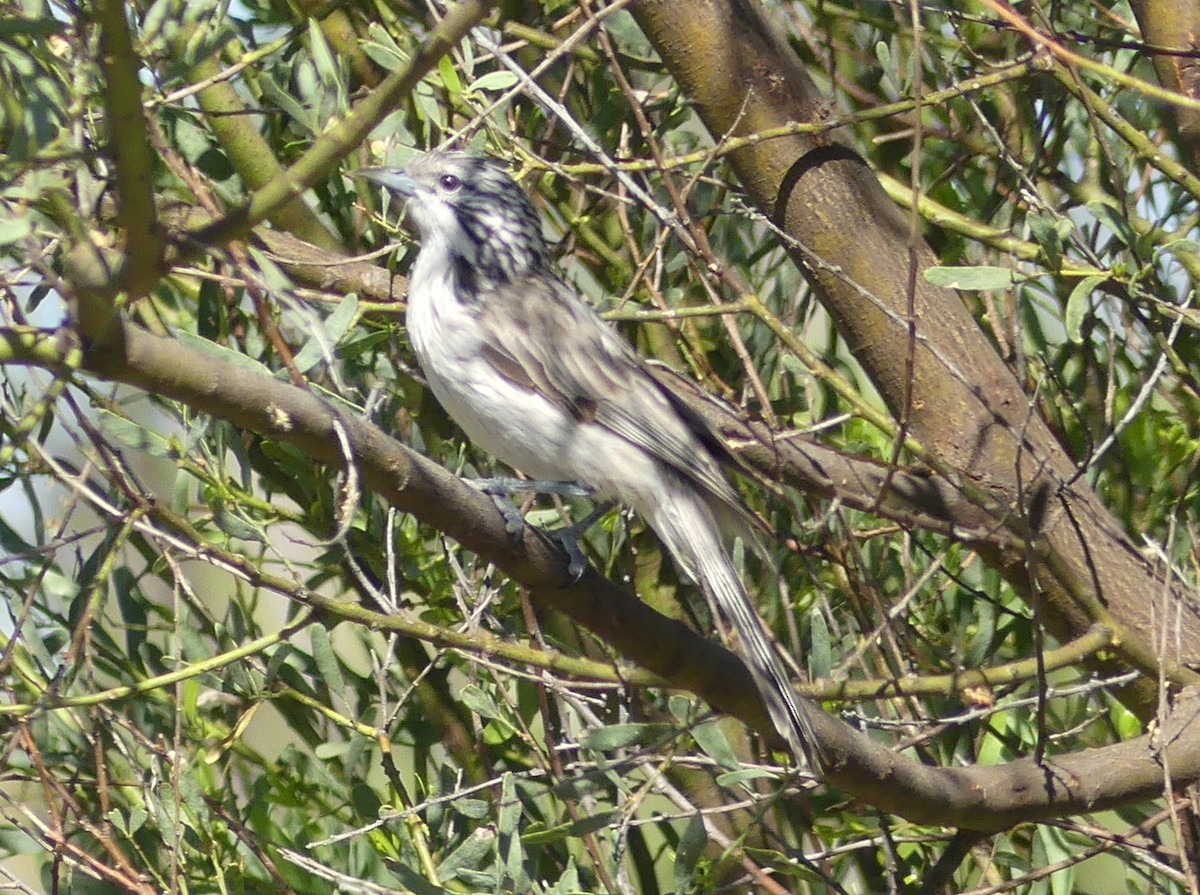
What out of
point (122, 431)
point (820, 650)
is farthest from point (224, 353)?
point (820, 650)

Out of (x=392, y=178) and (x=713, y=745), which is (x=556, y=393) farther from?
(x=713, y=745)

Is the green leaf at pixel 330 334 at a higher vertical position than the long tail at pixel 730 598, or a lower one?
higher

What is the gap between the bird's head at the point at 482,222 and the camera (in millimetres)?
4324

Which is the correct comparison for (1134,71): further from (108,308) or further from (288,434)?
(108,308)

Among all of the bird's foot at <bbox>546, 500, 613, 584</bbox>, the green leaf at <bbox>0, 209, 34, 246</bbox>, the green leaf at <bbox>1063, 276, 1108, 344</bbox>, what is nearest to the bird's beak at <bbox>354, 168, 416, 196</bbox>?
the bird's foot at <bbox>546, 500, 613, 584</bbox>

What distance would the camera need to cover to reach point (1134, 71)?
13.7 feet

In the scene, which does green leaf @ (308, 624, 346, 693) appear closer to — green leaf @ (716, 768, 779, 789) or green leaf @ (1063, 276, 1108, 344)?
green leaf @ (716, 768, 779, 789)

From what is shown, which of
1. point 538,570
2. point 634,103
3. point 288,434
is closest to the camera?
point 288,434

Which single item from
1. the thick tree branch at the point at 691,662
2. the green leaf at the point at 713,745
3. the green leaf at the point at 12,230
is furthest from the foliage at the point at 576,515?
the green leaf at the point at 12,230

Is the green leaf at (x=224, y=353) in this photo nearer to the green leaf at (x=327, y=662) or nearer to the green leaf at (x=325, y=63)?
the green leaf at (x=325, y=63)

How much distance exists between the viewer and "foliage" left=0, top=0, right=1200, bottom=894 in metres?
3.26

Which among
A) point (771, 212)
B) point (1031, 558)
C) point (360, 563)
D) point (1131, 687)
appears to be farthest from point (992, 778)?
point (360, 563)

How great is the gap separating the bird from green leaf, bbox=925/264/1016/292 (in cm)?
76

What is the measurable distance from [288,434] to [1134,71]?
2.87m
